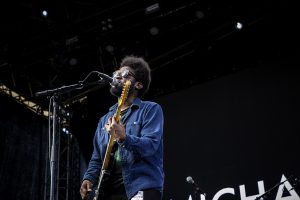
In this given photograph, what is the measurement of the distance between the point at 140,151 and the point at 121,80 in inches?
28.0

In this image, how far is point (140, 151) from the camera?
251 centimetres

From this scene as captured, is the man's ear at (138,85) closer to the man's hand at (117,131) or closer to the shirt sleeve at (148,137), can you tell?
the shirt sleeve at (148,137)

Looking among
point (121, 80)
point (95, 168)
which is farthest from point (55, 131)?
point (121, 80)

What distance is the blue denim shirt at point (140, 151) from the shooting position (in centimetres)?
251

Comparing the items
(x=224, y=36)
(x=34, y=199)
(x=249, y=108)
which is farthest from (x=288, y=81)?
(x=34, y=199)

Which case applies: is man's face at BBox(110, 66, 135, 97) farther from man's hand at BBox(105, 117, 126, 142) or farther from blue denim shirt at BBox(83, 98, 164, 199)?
man's hand at BBox(105, 117, 126, 142)

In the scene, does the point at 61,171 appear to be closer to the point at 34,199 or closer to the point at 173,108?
the point at 34,199

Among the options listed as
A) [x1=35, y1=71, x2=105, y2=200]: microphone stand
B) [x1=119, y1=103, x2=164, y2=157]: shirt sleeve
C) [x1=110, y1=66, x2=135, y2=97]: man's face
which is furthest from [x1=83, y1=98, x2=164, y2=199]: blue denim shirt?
[x1=35, y1=71, x2=105, y2=200]: microphone stand

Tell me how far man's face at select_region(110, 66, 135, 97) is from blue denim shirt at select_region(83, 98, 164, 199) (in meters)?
0.15

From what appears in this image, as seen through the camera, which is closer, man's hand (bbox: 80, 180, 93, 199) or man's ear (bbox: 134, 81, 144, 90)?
man's hand (bbox: 80, 180, 93, 199)

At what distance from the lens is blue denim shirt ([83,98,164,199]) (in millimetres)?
2512

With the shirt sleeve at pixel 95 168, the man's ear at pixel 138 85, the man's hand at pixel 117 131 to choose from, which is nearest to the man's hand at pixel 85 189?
the shirt sleeve at pixel 95 168

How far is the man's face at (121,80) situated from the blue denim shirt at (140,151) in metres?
0.15

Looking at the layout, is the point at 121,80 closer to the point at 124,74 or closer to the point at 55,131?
the point at 124,74
